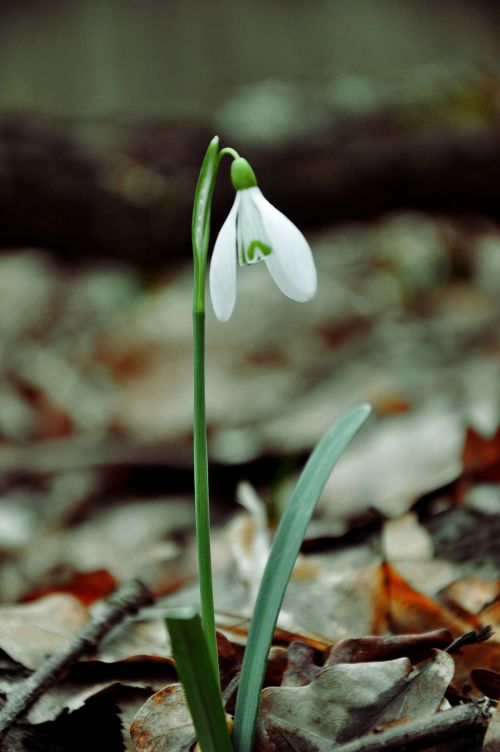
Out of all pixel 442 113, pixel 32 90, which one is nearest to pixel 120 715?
pixel 442 113

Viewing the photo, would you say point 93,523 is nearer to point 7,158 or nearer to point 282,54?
point 7,158

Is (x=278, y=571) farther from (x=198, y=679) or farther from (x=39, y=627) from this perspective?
(x=39, y=627)

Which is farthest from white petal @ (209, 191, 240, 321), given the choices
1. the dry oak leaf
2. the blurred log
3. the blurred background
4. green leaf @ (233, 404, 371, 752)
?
the blurred log

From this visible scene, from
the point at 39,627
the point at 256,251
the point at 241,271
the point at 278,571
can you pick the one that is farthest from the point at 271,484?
the point at 241,271

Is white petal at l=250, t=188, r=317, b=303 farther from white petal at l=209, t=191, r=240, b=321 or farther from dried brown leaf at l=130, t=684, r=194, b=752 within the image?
dried brown leaf at l=130, t=684, r=194, b=752

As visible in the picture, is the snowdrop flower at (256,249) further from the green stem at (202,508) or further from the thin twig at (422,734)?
the thin twig at (422,734)

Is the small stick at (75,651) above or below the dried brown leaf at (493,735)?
above

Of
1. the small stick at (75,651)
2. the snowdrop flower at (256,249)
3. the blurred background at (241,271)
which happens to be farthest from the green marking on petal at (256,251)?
the blurred background at (241,271)
